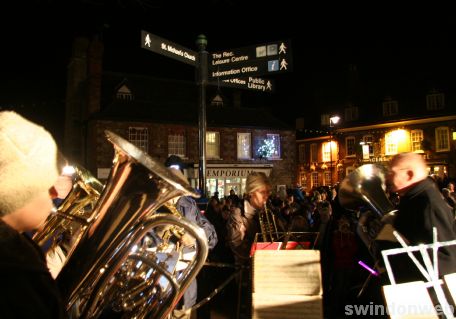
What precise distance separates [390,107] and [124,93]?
21069 mm

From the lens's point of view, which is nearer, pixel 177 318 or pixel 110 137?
pixel 110 137

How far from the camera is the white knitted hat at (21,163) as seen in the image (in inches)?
48.3

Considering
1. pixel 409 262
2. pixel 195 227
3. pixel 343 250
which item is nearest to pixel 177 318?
pixel 195 227

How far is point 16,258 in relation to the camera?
42.6 inches

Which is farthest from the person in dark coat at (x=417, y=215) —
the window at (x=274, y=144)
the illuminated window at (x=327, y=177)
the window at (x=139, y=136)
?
the illuminated window at (x=327, y=177)

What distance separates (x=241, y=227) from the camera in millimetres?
3951

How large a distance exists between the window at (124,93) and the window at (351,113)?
18812 millimetres

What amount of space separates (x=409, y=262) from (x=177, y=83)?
26286 mm

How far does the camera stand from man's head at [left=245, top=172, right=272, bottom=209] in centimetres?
400

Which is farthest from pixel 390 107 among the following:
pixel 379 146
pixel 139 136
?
pixel 139 136

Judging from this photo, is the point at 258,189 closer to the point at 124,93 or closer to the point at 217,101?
the point at 124,93

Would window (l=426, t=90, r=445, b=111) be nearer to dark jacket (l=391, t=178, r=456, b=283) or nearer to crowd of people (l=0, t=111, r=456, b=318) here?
crowd of people (l=0, t=111, r=456, b=318)

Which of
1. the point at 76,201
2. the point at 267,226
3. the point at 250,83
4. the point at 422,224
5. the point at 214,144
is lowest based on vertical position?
the point at 267,226

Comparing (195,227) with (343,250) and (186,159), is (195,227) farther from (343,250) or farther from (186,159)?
(186,159)
